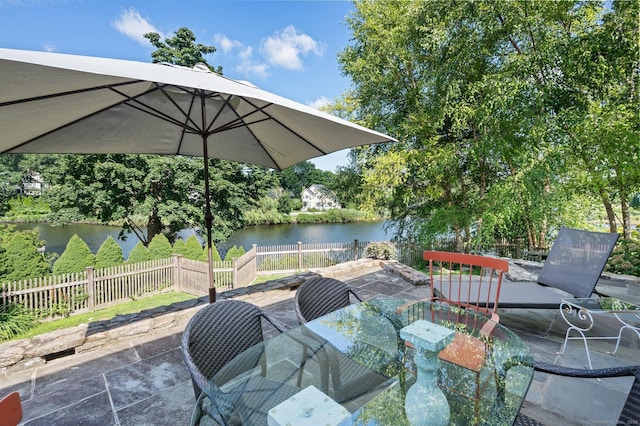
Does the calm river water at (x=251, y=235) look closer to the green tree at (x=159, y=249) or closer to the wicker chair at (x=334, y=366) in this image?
the green tree at (x=159, y=249)

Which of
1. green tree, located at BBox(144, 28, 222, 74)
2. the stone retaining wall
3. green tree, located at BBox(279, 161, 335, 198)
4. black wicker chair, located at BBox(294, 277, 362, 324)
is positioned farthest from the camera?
green tree, located at BBox(279, 161, 335, 198)

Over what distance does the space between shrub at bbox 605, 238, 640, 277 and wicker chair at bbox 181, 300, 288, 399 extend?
21.1ft

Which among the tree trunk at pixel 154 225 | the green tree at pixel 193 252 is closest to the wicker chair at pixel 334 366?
the green tree at pixel 193 252

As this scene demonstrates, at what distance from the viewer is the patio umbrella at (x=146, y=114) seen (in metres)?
1.35

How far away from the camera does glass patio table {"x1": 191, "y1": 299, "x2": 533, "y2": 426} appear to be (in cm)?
100

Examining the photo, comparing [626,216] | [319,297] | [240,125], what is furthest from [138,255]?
[626,216]

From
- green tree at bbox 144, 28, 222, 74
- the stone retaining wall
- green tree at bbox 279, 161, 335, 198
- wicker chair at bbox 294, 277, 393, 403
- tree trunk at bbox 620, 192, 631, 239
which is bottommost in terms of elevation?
the stone retaining wall

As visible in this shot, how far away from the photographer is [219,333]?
4.81ft

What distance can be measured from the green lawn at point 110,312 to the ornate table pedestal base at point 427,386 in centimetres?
519

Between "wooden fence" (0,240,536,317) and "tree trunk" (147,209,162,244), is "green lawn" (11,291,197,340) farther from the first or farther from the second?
"tree trunk" (147,209,162,244)

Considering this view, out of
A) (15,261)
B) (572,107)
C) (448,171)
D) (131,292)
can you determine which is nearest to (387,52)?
(448,171)

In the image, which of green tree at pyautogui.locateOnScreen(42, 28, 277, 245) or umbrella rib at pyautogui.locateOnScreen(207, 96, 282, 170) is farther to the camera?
green tree at pyautogui.locateOnScreen(42, 28, 277, 245)

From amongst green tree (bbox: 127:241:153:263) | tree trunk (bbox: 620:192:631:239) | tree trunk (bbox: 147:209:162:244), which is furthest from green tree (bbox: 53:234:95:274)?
tree trunk (bbox: 620:192:631:239)

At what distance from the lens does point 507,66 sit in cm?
620
